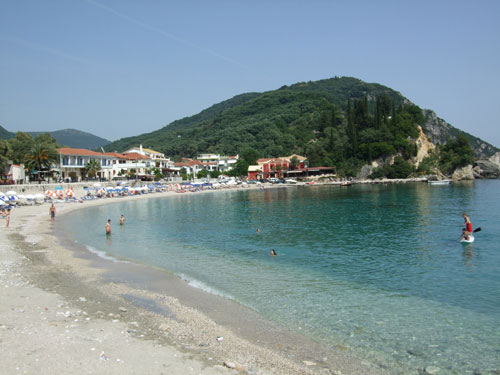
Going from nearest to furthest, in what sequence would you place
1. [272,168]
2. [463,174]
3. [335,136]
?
[463,174] < [272,168] < [335,136]

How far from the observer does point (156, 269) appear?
17.2 m

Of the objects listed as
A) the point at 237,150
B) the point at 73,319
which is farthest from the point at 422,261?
the point at 237,150

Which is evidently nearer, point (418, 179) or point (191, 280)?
point (191, 280)

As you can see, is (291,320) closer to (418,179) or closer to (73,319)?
(73,319)

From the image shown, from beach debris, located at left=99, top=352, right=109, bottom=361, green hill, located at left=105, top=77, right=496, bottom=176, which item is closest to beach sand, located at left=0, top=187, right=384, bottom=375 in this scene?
beach debris, located at left=99, top=352, right=109, bottom=361

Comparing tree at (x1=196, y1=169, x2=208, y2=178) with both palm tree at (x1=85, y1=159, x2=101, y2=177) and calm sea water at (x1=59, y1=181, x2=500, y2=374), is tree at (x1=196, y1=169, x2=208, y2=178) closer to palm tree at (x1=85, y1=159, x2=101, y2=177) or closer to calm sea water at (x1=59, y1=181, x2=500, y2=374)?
palm tree at (x1=85, y1=159, x2=101, y2=177)

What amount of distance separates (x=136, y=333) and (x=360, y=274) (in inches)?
394

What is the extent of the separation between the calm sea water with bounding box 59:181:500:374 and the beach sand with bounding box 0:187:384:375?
1.02 m

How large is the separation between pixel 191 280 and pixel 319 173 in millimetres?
99258

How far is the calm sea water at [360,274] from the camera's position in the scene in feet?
31.3

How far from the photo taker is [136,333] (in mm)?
9266

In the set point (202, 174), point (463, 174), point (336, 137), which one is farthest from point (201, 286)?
point (463, 174)

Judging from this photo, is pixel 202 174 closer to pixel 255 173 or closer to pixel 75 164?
pixel 255 173

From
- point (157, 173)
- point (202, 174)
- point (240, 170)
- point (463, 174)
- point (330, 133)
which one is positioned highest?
point (330, 133)
